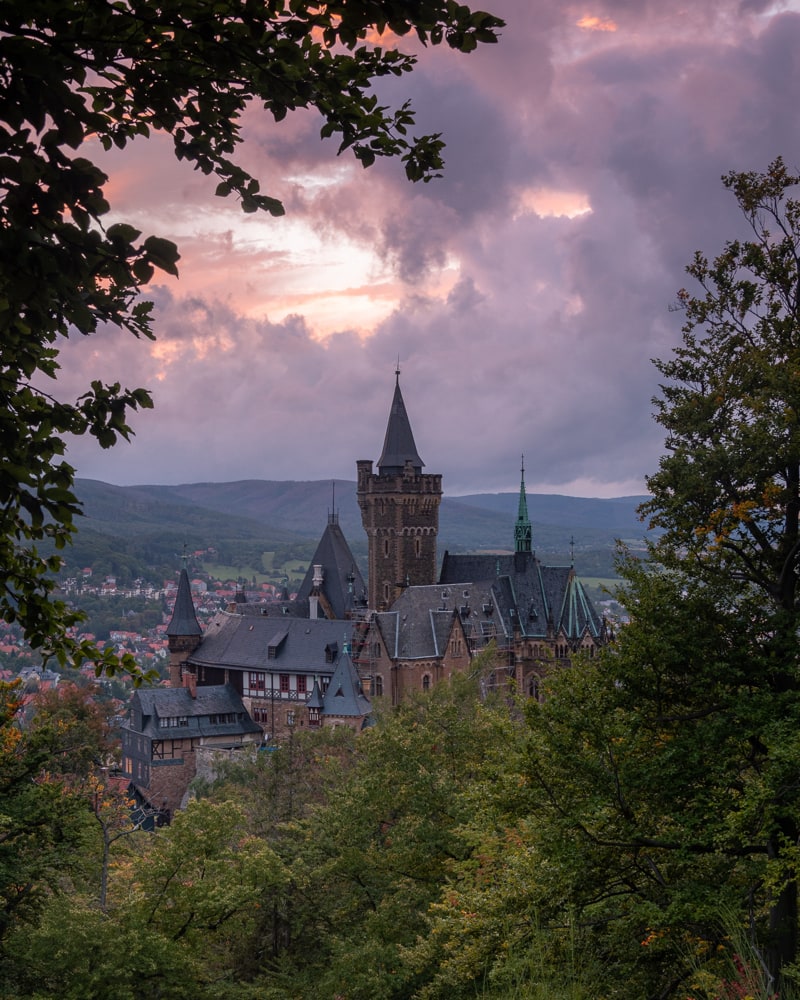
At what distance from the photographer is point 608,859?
15336 millimetres

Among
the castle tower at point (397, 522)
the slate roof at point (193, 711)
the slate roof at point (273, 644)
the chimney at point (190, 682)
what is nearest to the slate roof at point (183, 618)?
the slate roof at point (273, 644)

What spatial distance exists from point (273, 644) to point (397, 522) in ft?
50.3

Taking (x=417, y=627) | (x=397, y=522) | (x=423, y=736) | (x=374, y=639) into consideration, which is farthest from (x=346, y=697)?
(x=423, y=736)

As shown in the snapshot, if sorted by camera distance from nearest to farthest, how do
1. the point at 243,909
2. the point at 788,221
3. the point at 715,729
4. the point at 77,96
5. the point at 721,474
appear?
the point at 77,96 < the point at 715,729 < the point at 721,474 < the point at 788,221 < the point at 243,909

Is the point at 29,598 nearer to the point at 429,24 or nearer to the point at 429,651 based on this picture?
the point at 429,24

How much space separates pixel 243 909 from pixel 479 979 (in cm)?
705

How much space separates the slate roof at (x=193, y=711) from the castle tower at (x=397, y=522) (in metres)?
14.3

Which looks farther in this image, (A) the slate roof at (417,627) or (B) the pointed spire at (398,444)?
(B) the pointed spire at (398,444)

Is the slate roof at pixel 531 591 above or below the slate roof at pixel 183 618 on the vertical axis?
above

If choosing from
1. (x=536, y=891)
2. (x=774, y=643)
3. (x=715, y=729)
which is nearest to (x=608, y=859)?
(x=536, y=891)

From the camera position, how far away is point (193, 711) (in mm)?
78375

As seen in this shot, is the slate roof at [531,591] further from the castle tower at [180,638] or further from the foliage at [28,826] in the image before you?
the foliage at [28,826]

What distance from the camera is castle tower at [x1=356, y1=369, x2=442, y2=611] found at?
83.1 m

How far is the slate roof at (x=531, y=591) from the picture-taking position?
273 feet
